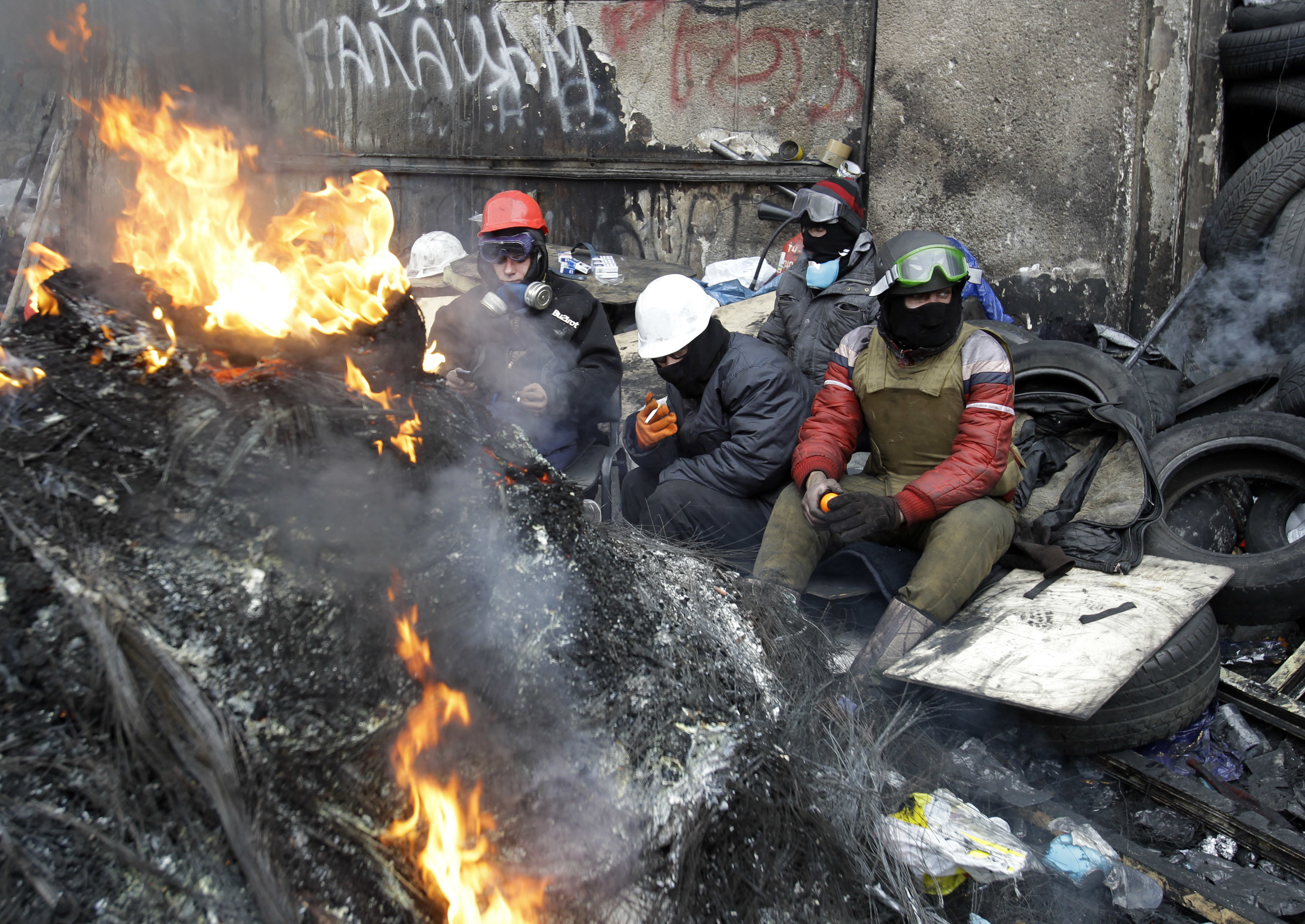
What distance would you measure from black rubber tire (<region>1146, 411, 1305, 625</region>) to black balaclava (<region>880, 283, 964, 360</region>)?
4.85 feet

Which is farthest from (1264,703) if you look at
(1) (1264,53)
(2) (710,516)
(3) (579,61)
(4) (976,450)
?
(3) (579,61)

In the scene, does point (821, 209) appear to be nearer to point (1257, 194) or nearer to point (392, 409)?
point (1257, 194)

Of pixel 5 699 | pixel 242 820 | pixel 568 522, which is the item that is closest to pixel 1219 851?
pixel 568 522

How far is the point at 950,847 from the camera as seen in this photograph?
2418 millimetres

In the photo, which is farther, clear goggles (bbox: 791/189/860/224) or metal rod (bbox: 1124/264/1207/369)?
metal rod (bbox: 1124/264/1207/369)

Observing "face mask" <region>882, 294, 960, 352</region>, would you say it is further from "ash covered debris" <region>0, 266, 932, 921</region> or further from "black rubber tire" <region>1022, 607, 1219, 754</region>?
"ash covered debris" <region>0, 266, 932, 921</region>

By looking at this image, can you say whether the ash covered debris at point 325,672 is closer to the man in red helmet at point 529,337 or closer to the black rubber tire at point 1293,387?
the man in red helmet at point 529,337

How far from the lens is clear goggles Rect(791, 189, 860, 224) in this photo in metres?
4.95

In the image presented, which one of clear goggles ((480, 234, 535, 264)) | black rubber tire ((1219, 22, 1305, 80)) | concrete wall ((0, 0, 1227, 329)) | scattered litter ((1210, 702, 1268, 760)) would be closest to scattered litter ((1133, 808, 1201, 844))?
scattered litter ((1210, 702, 1268, 760))

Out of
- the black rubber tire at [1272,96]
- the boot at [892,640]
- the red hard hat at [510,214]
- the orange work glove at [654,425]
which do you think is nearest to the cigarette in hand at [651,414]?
the orange work glove at [654,425]

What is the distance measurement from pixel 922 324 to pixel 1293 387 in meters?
2.35

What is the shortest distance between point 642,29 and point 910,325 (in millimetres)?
4963

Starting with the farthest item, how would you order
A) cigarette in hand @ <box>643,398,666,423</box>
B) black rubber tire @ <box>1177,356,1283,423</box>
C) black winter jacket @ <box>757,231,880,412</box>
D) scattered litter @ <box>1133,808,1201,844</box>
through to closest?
black winter jacket @ <box>757,231,880,412</box>
black rubber tire @ <box>1177,356,1283,423</box>
cigarette in hand @ <box>643,398,666,423</box>
scattered litter @ <box>1133,808,1201,844</box>

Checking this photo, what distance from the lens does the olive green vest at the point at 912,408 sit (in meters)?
3.66
